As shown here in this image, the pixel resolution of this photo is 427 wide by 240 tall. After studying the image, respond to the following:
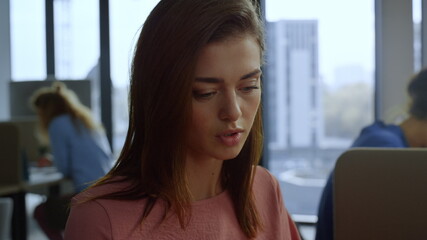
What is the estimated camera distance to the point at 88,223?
0.71 meters

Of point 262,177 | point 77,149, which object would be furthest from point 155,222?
point 77,149

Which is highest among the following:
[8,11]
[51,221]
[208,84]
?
[8,11]

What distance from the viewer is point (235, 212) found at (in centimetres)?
89

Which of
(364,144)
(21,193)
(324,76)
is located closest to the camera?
(364,144)

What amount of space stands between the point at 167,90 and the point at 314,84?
135 inches

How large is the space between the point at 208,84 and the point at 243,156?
0.84 feet

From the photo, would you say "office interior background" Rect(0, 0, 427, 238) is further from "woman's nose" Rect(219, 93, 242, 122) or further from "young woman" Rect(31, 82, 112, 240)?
"woman's nose" Rect(219, 93, 242, 122)

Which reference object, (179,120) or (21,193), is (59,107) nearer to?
(21,193)

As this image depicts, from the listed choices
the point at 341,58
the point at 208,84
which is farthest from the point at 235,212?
the point at 341,58

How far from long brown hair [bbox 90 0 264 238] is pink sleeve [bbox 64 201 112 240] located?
3cm

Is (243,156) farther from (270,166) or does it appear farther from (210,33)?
(270,166)

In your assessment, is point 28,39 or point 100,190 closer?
point 100,190

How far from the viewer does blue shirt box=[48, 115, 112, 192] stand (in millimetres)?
3033

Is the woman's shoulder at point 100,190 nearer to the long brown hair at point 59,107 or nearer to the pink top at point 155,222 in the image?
the pink top at point 155,222
